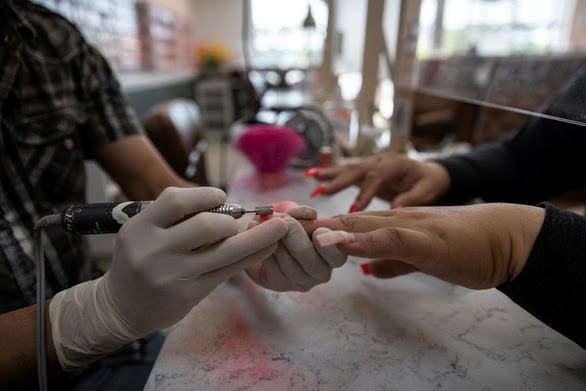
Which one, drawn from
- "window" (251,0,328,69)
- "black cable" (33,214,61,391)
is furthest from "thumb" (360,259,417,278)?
"window" (251,0,328,69)

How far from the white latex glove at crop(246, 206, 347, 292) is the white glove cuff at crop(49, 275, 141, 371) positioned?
182 millimetres

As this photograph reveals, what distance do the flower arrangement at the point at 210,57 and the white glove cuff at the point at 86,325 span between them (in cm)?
480

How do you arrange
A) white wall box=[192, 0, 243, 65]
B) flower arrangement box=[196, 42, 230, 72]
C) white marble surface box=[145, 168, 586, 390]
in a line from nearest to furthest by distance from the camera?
white marble surface box=[145, 168, 586, 390] → flower arrangement box=[196, 42, 230, 72] → white wall box=[192, 0, 243, 65]

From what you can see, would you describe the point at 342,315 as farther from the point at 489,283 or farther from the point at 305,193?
the point at 305,193

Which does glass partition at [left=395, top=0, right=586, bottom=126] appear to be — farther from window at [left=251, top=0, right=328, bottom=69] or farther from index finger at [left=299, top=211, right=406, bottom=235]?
window at [left=251, top=0, right=328, bottom=69]

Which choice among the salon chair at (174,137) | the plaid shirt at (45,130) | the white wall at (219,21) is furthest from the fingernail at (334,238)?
the white wall at (219,21)

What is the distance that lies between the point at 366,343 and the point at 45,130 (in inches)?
29.5

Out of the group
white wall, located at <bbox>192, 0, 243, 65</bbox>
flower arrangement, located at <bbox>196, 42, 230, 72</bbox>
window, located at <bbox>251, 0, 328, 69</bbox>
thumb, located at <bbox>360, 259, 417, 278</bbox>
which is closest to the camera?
→ thumb, located at <bbox>360, 259, 417, 278</bbox>

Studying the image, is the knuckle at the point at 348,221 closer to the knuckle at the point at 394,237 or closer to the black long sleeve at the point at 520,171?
the knuckle at the point at 394,237

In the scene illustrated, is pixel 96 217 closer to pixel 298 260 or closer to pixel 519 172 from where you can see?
pixel 298 260

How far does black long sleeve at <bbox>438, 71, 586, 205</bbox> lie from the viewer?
686 millimetres

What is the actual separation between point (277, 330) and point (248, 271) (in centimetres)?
10

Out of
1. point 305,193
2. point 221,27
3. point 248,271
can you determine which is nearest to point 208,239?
point 248,271

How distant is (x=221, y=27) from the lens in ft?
16.6
